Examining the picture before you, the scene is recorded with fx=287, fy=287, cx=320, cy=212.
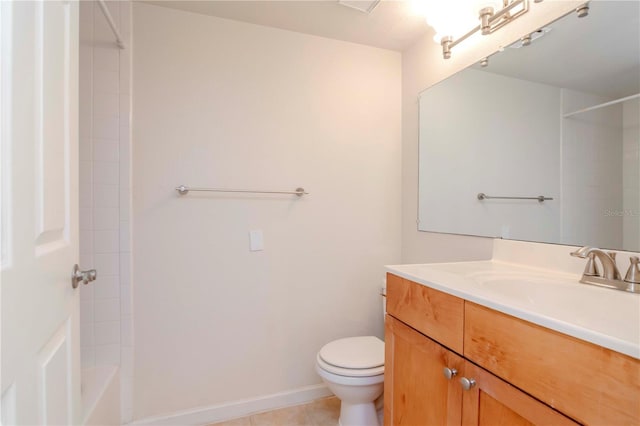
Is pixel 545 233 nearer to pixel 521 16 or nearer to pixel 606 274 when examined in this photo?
pixel 606 274

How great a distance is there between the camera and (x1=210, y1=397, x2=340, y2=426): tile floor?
1.60 metres

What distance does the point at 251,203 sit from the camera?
171 cm

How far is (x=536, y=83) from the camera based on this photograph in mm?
1230

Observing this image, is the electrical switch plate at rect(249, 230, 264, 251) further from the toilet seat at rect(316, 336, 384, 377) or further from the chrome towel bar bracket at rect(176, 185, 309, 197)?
the toilet seat at rect(316, 336, 384, 377)

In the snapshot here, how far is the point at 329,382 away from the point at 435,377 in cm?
64

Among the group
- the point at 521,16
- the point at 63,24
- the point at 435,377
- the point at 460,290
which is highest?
the point at 521,16

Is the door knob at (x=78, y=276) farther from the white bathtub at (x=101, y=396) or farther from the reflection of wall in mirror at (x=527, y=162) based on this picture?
the reflection of wall in mirror at (x=527, y=162)

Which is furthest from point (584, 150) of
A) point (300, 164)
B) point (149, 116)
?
point (149, 116)

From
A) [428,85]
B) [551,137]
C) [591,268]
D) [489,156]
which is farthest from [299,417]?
[428,85]

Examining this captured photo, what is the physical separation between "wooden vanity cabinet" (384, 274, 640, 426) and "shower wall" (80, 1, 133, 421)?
1.36m

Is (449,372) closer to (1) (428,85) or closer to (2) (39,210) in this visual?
(2) (39,210)

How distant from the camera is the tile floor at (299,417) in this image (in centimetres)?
160

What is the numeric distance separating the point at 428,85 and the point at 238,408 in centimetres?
222

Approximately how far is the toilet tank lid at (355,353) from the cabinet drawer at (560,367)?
2.31ft
